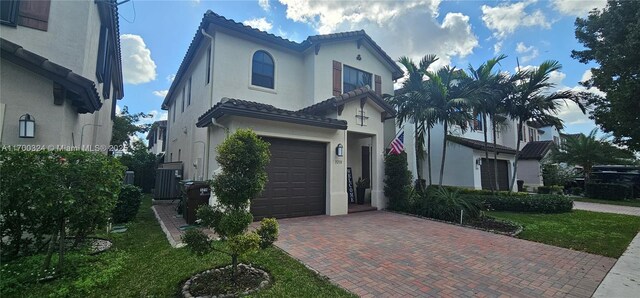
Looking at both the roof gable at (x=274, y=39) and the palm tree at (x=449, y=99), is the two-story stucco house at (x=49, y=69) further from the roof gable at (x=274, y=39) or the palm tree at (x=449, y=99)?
the palm tree at (x=449, y=99)

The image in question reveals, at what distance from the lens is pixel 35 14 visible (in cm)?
691

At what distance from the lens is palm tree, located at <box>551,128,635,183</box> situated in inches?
792

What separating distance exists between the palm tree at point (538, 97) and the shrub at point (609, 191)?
984cm

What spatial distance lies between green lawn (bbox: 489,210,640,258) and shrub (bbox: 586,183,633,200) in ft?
32.1

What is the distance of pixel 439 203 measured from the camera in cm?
1003

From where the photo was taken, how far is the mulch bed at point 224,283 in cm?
361

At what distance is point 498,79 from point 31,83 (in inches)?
639

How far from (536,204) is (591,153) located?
13659mm

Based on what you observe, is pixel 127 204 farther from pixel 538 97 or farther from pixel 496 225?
pixel 538 97

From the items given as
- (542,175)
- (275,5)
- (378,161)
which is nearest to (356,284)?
(378,161)

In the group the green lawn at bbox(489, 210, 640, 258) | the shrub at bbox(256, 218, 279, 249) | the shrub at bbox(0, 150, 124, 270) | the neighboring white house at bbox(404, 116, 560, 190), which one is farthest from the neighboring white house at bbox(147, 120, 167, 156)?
the green lawn at bbox(489, 210, 640, 258)

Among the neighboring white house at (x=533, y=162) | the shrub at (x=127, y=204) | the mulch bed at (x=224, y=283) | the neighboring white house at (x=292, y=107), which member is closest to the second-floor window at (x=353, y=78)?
the neighboring white house at (x=292, y=107)

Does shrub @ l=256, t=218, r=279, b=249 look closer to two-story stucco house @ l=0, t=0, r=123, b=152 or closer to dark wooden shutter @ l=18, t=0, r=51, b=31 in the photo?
two-story stucco house @ l=0, t=0, r=123, b=152

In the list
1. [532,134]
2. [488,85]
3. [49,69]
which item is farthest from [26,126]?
[532,134]
